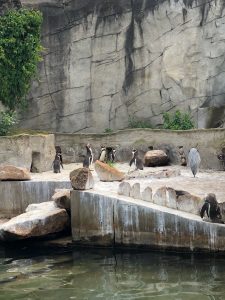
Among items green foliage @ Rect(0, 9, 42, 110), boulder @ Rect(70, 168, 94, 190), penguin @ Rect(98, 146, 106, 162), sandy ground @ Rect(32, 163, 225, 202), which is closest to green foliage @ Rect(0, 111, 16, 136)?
green foliage @ Rect(0, 9, 42, 110)

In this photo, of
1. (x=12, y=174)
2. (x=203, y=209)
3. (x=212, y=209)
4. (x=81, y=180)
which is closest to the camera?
(x=212, y=209)

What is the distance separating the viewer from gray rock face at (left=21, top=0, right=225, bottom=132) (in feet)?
104

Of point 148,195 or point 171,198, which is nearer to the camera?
point 171,198

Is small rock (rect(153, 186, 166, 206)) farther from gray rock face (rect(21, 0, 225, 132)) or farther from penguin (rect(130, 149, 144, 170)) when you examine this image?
gray rock face (rect(21, 0, 225, 132))

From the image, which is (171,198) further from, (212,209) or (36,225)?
(36,225)

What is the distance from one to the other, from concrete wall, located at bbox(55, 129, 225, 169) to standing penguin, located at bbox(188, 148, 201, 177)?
1.46 metres

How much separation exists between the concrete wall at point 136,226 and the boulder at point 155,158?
27.1 ft

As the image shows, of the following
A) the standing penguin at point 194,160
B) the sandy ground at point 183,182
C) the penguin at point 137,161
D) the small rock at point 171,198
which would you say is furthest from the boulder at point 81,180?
the penguin at point 137,161

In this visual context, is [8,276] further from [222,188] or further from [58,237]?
[222,188]

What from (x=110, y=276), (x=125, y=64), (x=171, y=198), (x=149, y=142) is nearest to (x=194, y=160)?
(x=149, y=142)

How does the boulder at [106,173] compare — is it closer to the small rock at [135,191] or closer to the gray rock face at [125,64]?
the small rock at [135,191]

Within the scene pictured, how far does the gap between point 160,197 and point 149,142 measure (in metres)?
10.4

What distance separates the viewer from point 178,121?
30.7 meters

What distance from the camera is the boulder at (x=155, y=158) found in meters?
25.2
